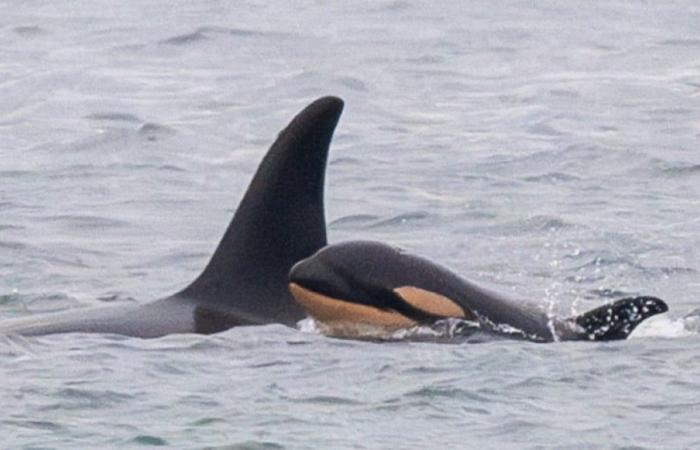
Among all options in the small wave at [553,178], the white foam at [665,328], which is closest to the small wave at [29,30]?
the small wave at [553,178]

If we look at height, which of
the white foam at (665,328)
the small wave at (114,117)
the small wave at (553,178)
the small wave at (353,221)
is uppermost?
the white foam at (665,328)

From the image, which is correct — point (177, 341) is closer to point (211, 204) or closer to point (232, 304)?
point (232, 304)

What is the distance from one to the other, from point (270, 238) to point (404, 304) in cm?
98

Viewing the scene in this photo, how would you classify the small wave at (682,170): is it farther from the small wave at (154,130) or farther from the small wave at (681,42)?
the small wave at (681,42)

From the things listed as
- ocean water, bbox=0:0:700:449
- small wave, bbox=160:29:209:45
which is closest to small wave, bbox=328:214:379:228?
ocean water, bbox=0:0:700:449

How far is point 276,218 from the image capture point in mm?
13328

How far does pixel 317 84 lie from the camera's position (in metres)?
26.2

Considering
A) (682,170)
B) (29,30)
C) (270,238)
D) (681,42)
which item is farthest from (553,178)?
(29,30)

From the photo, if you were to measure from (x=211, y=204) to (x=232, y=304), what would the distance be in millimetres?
5729

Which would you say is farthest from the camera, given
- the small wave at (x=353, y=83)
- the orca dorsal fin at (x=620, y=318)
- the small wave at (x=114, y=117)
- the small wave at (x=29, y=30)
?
the small wave at (x=29, y=30)

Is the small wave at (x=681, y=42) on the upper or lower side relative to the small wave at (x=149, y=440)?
lower

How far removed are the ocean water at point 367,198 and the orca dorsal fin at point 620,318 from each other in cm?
15

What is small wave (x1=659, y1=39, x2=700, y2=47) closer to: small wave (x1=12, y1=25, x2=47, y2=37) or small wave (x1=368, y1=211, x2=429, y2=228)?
small wave (x1=12, y1=25, x2=47, y2=37)

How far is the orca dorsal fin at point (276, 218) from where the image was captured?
13273 mm
